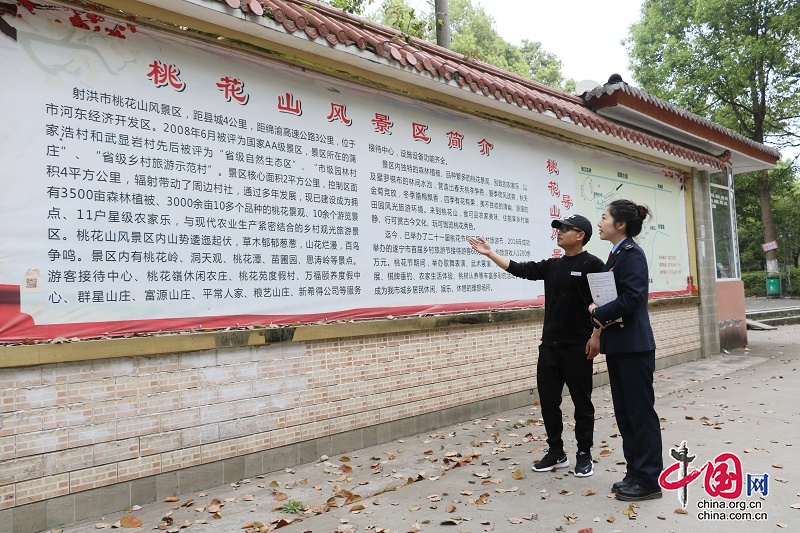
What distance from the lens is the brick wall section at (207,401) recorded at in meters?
3.69

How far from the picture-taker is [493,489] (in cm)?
425

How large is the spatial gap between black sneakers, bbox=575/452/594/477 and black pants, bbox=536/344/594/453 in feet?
0.14

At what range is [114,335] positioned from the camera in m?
4.04

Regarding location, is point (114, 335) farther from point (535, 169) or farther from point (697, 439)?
point (535, 169)

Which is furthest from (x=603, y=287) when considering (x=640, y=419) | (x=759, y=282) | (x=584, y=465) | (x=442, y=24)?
(x=759, y=282)

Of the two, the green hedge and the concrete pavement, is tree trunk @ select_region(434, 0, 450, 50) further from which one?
the green hedge

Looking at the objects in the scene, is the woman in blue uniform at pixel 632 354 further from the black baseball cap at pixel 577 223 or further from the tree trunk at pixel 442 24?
the tree trunk at pixel 442 24

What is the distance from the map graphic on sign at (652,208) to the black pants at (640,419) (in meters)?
4.69

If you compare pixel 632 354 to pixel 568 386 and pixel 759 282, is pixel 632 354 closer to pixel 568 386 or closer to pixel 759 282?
pixel 568 386

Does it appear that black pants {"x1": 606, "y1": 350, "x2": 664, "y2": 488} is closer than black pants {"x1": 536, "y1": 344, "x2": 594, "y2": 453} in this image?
Yes

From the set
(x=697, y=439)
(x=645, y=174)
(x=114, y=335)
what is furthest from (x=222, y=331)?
(x=645, y=174)

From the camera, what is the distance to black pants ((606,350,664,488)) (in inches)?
154

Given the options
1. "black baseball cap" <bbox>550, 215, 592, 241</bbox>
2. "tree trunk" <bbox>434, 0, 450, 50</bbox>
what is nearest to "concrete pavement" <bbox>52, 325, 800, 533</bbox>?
"black baseball cap" <bbox>550, 215, 592, 241</bbox>
